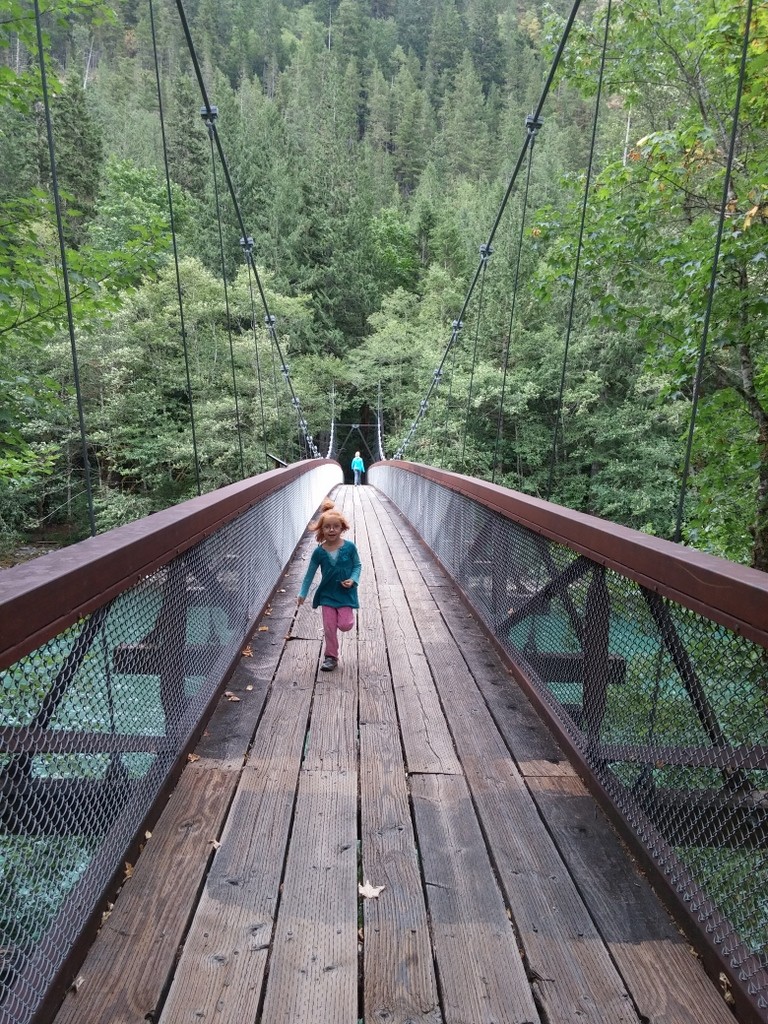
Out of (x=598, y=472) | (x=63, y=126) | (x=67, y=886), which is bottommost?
(x=598, y=472)

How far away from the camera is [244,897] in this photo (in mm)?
1285

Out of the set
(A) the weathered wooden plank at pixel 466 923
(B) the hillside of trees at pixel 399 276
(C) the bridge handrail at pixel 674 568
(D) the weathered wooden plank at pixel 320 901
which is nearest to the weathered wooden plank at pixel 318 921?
(D) the weathered wooden plank at pixel 320 901

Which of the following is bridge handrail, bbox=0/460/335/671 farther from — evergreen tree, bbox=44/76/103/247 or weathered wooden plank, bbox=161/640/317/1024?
evergreen tree, bbox=44/76/103/247

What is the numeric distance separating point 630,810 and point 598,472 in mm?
16502

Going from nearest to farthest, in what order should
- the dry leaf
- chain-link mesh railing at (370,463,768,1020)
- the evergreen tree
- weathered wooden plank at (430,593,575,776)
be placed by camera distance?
1. chain-link mesh railing at (370,463,768,1020)
2. the dry leaf
3. weathered wooden plank at (430,593,575,776)
4. the evergreen tree

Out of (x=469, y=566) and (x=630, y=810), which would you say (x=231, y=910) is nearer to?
(x=630, y=810)

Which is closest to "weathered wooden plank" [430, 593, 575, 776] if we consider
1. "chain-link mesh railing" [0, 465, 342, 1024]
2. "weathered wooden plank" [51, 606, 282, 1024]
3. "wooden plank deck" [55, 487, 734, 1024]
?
"wooden plank deck" [55, 487, 734, 1024]

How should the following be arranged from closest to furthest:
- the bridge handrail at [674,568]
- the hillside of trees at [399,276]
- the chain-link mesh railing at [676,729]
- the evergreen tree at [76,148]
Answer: the bridge handrail at [674,568] → the chain-link mesh railing at [676,729] → the hillside of trees at [399,276] → the evergreen tree at [76,148]

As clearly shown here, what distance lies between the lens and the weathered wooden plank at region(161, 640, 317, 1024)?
3.42 feet

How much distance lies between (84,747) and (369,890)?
0.65 m

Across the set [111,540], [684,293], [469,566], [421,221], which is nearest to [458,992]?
[111,540]

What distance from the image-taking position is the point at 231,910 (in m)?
1.25

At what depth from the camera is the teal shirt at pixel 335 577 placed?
2.64 meters

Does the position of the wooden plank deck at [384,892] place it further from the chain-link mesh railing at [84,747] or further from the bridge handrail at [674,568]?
the bridge handrail at [674,568]
